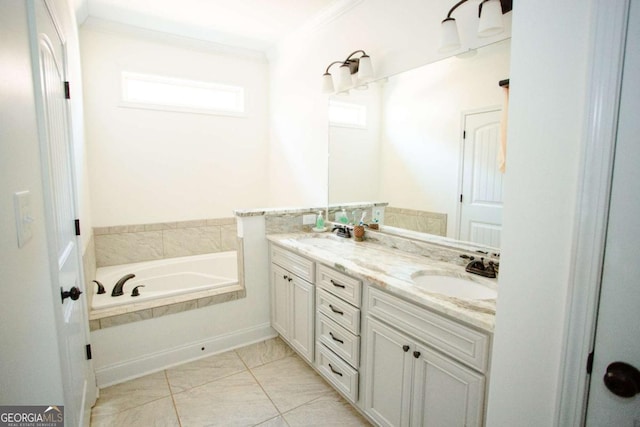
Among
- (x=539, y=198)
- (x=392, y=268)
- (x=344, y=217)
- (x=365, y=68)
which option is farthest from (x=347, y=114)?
(x=539, y=198)

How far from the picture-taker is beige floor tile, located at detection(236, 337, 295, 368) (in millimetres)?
2389

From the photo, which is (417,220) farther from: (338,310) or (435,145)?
(338,310)

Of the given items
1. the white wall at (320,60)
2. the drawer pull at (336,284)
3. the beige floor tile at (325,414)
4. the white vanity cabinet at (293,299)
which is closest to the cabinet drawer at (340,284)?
the drawer pull at (336,284)

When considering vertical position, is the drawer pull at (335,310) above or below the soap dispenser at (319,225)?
below

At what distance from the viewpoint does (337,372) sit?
1.88m

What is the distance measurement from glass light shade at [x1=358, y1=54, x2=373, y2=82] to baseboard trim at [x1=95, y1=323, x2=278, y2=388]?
2147 millimetres

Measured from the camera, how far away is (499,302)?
3.05 ft

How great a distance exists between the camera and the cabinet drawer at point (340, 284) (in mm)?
1683

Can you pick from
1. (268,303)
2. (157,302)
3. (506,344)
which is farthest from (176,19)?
(506,344)

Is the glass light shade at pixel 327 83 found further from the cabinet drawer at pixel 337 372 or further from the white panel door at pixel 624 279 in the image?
the white panel door at pixel 624 279

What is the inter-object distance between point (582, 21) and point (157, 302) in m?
2.63

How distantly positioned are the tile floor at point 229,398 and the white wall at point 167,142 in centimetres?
168

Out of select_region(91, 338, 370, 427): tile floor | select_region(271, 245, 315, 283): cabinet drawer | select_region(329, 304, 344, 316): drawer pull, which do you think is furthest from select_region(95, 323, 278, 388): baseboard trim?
select_region(329, 304, 344, 316): drawer pull

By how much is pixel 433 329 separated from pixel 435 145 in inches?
44.0
